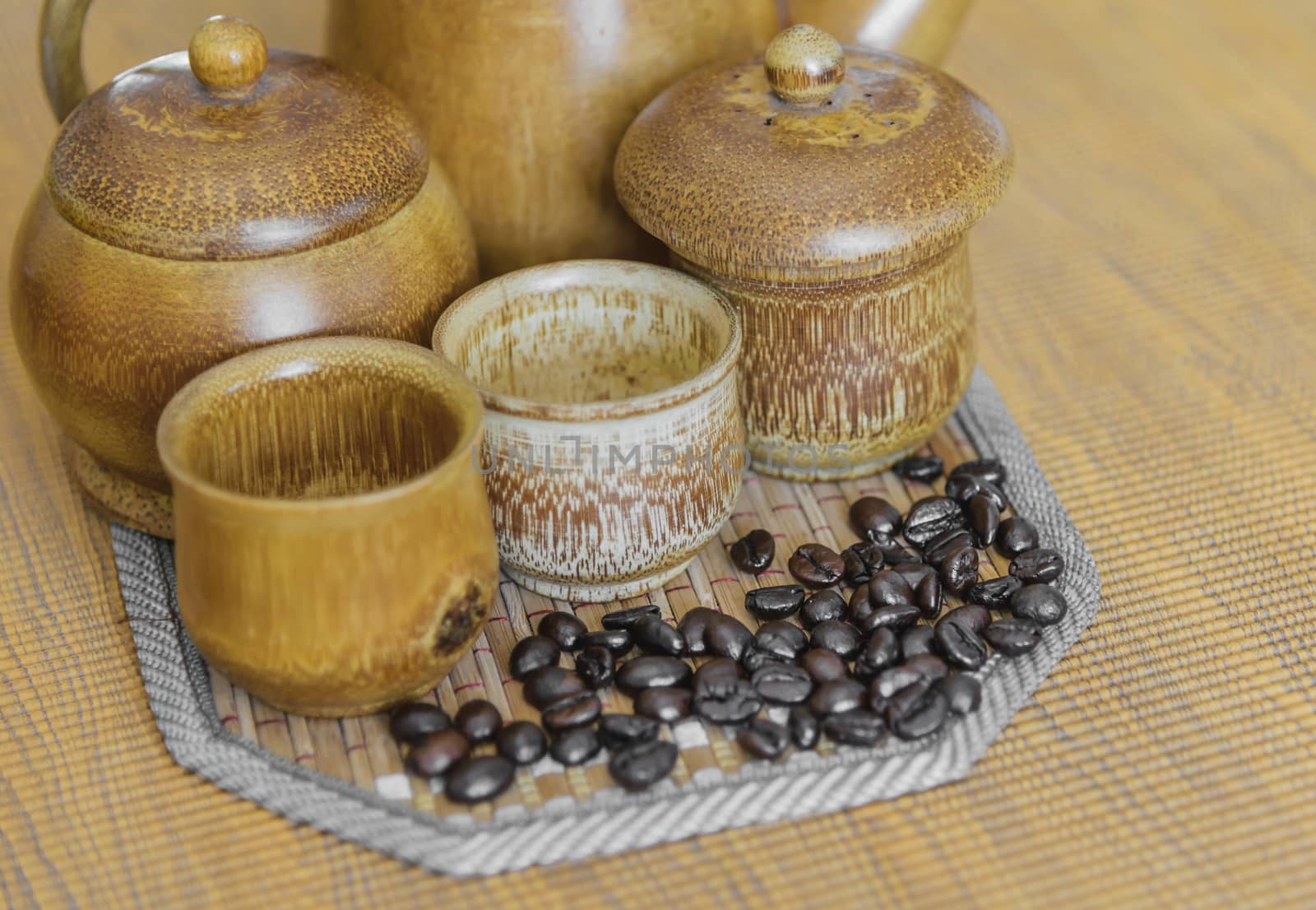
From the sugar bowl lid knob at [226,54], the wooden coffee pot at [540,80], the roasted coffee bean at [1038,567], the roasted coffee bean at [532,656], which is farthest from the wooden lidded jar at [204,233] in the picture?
the roasted coffee bean at [1038,567]

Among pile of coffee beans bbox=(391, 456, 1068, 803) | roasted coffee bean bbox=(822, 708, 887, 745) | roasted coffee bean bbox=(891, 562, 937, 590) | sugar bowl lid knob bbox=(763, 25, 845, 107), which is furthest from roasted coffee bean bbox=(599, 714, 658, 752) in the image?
sugar bowl lid knob bbox=(763, 25, 845, 107)

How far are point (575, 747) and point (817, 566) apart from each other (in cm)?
22

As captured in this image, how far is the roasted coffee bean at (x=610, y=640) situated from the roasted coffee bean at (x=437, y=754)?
0.11 meters

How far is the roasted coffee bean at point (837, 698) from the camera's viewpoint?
2.73 ft

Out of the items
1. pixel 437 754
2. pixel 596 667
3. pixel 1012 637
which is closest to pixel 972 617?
pixel 1012 637

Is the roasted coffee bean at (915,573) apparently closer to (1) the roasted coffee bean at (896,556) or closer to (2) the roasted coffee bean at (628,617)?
(1) the roasted coffee bean at (896,556)

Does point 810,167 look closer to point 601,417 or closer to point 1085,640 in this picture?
point 601,417

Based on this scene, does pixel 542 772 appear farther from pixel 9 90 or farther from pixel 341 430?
pixel 9 90

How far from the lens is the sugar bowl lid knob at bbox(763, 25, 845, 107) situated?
3.14 ft

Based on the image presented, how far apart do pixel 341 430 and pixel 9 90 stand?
3.03 feet

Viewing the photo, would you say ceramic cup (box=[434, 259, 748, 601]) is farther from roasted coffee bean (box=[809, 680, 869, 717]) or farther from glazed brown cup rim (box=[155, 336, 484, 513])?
roasted coffee bean (box=[809, 680, 869, 717])

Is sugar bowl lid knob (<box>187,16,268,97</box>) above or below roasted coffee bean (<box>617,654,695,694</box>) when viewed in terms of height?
above

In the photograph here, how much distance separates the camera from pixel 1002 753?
833mm

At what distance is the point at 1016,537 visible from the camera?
3.17 feet
